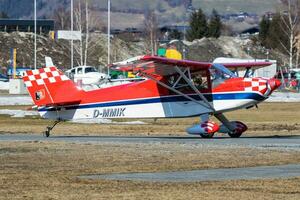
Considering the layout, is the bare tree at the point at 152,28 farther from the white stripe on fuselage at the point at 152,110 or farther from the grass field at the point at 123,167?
the grass field at the point at 123,167

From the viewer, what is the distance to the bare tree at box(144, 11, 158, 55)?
111 m

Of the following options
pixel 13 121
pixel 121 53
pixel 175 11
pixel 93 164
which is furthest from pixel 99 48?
pixel 93 164

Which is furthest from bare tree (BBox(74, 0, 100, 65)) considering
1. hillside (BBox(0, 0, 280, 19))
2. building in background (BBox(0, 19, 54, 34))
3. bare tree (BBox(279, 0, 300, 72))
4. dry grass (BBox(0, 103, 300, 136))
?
dry grass (BBox(0, 103, 300, 136))

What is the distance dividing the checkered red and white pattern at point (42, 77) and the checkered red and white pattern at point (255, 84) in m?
5.96

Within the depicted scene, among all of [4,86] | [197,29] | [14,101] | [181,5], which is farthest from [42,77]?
[197,29]

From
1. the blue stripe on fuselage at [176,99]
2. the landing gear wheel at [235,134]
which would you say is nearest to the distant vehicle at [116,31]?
the blue stripe on fuselage at [176,99]

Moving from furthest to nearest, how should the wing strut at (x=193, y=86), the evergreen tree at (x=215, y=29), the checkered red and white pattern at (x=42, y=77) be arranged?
the evergreen tree at (x=215, y=29) → the checkered red and white pattern at (x=42, y=77) → the wing strut at (x=193, y=86)

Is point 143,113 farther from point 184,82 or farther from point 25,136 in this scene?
point 25,136

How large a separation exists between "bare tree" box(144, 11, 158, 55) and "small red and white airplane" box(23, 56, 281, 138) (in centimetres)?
7914

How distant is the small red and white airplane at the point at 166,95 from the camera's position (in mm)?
27359

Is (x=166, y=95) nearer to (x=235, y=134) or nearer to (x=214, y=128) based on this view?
(x=214, y=128)

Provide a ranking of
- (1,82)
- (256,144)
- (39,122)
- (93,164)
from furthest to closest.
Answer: (1,82) → (39,122) → (256,144) → (93,164)

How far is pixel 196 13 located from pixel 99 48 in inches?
616

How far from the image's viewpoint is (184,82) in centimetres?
2783
